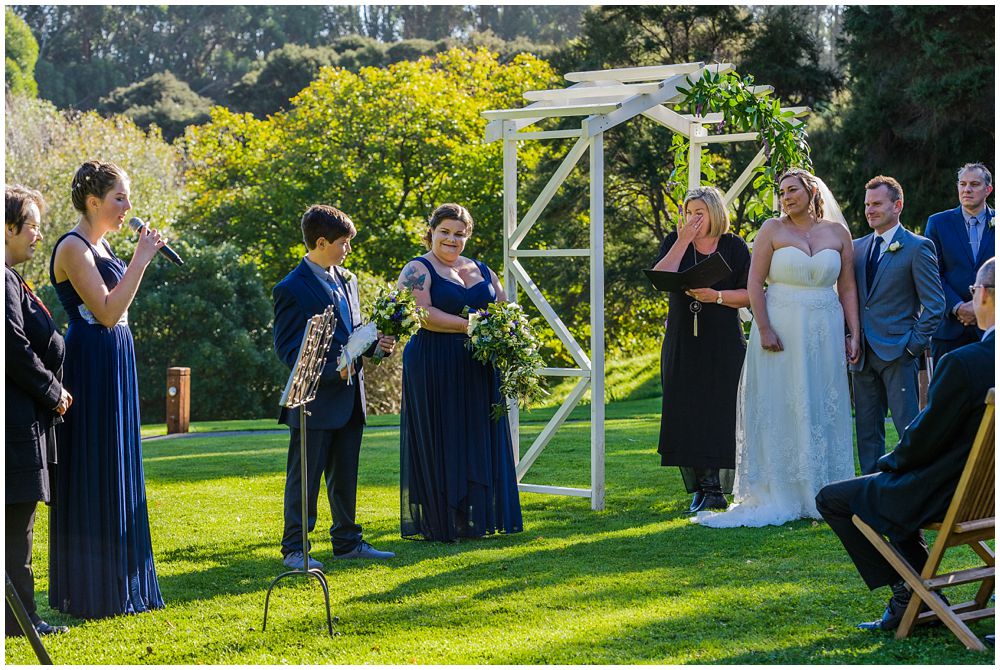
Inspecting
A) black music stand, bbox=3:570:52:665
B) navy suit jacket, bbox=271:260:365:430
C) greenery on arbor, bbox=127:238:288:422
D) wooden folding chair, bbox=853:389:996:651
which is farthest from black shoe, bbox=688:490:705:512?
greenery on arbor, bbox=127:238:288:422

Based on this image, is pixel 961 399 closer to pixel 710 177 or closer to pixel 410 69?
pixel 710 177

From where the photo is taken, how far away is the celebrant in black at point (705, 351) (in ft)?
26.5

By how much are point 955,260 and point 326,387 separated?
484 centimetres

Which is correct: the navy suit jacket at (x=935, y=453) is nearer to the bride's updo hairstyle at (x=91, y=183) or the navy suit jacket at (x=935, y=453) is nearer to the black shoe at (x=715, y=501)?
the black shoe at (x=715, y=501)

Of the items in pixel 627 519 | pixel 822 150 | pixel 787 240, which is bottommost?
pixel 627 519

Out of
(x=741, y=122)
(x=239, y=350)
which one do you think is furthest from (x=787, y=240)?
(x=239, y=350)

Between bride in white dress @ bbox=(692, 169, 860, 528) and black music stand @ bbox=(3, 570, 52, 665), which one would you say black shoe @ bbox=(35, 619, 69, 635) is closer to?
black music stand @ bbox=(3, 570, 52, 665)

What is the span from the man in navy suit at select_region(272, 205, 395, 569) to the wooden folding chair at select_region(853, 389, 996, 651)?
3.16 metres

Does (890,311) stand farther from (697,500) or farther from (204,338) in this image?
(204,338)

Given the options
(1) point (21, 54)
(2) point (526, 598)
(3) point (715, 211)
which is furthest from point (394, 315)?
(1) point (21, 54)

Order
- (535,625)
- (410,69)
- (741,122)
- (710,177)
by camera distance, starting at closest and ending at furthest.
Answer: (535,625) → (741,122) → (710,177) → (410,69)

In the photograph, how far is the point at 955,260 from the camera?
327 inches

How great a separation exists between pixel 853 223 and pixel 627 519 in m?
13.5

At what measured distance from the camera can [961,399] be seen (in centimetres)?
443
